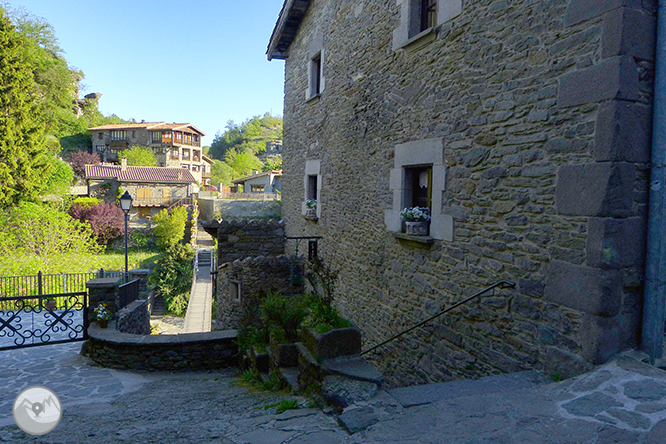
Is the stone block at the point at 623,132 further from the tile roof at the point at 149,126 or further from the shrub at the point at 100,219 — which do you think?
the tile roof at the point at 149,126

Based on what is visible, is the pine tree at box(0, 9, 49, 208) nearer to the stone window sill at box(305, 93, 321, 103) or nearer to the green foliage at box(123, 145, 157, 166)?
the green foliage at box(123, 145, 157, 166)

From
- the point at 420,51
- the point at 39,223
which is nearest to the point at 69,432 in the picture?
the point at 420,51

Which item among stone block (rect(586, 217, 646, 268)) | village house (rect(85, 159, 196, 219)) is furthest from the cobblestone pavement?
village house (rect(85, 159, 196, 219))

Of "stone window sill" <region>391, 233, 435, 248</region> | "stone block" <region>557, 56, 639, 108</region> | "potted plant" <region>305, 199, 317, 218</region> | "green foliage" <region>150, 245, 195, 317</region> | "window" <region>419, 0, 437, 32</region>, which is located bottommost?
"green foliage" <region>150, 245, 195, 317</region>

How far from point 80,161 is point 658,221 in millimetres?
46742

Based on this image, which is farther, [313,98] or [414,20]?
[313,98]

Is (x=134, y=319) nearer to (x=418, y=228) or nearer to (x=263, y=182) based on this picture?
(x=418, y=228)

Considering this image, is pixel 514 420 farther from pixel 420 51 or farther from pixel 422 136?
pixel 420 51

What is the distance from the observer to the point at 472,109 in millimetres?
4492

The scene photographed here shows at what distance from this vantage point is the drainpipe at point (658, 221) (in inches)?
127

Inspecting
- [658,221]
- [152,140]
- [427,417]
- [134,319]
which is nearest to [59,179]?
[152,140]

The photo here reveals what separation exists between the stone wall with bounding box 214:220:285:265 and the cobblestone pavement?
6174 millimetres

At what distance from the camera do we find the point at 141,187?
1277 inches

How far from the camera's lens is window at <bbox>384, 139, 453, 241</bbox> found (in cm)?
498
